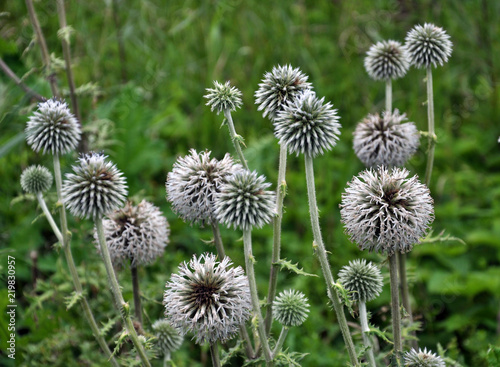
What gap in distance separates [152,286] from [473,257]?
8.82 ft

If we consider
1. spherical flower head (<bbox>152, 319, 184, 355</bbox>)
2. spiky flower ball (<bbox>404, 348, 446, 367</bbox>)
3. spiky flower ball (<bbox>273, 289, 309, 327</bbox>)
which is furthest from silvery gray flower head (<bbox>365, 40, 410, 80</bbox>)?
spherical flower head (<bbox>152, 319, 184, 355</bbox>)

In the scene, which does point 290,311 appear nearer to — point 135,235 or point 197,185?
point 197,185

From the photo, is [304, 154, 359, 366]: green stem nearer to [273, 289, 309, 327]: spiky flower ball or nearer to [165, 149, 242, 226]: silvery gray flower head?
[273, 289, 309, 327]: spiky flower ball

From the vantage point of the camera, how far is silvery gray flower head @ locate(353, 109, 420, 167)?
2.69m

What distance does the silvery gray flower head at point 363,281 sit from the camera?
2.23 m

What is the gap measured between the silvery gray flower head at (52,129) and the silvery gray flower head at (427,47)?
173 cm

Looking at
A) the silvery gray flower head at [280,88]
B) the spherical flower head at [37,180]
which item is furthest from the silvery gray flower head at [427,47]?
the spherical flower head at [37,180]

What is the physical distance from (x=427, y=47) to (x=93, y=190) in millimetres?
1837

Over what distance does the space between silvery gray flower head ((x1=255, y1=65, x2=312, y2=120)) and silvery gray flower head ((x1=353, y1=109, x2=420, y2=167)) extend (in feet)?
2.18

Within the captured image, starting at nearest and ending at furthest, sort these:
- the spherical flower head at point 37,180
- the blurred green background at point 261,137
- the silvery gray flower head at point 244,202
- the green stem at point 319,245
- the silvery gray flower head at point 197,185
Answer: the green stem at point 319,245 → the silvery gray flower head at point 244,202 → the silvery gray flower head at point 197,185 → the spherical flower head at point 37,180 → the blurred green background at point 261,137

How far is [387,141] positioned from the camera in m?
2.68

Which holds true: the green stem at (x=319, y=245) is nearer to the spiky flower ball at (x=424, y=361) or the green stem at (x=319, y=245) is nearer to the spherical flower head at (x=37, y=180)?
the spiky flower ball at (x=424, y=361)

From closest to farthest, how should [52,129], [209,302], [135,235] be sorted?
[209,302], [52,129], [135,235]

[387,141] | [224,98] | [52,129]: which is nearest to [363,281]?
[387,141]
